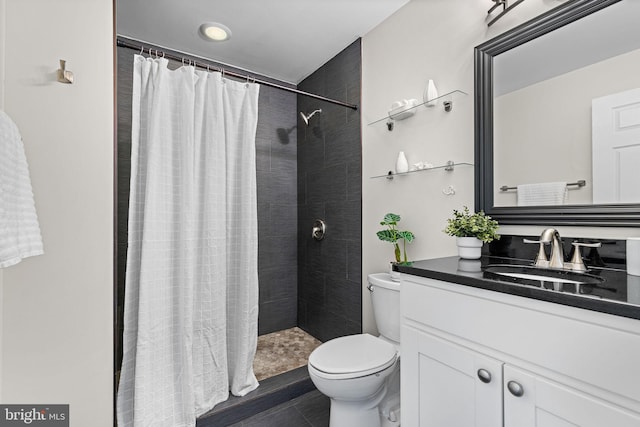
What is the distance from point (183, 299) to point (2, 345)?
663mm

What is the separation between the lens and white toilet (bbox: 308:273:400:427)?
1354mm

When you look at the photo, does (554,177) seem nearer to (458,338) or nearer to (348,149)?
(458,338)

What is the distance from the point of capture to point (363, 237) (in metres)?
2.16

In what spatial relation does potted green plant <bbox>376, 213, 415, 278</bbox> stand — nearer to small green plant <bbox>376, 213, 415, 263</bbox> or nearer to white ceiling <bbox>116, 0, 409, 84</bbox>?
small green plant <bbox>376, 213, 415, 263</bbox>

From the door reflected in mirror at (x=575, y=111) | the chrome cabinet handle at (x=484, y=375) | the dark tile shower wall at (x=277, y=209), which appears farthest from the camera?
the dark tile shower wall at (x=277, y=209)

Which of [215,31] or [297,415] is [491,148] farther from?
[215,31]

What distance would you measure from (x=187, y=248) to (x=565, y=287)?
158cm

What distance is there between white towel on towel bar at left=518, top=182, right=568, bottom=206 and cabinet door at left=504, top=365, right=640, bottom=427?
2.43 feet

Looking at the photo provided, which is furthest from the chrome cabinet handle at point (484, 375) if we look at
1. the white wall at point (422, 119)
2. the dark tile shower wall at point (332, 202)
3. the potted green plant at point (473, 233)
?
the dark tile shower wall at point (332, 202)

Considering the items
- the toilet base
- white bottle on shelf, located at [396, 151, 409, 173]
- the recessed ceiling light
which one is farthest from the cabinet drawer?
the recessed ceiling light

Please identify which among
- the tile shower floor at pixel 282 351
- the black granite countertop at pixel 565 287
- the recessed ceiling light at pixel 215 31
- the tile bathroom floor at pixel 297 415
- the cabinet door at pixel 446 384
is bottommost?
the tile bathroom floor at pixel 297 415

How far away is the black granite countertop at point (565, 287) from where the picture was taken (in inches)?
27.0

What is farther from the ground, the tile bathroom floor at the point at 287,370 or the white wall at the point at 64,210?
the white wall at the point at 64,210

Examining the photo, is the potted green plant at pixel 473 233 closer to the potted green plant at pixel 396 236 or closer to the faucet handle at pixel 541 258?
the faucet handle at pixel 541 258
